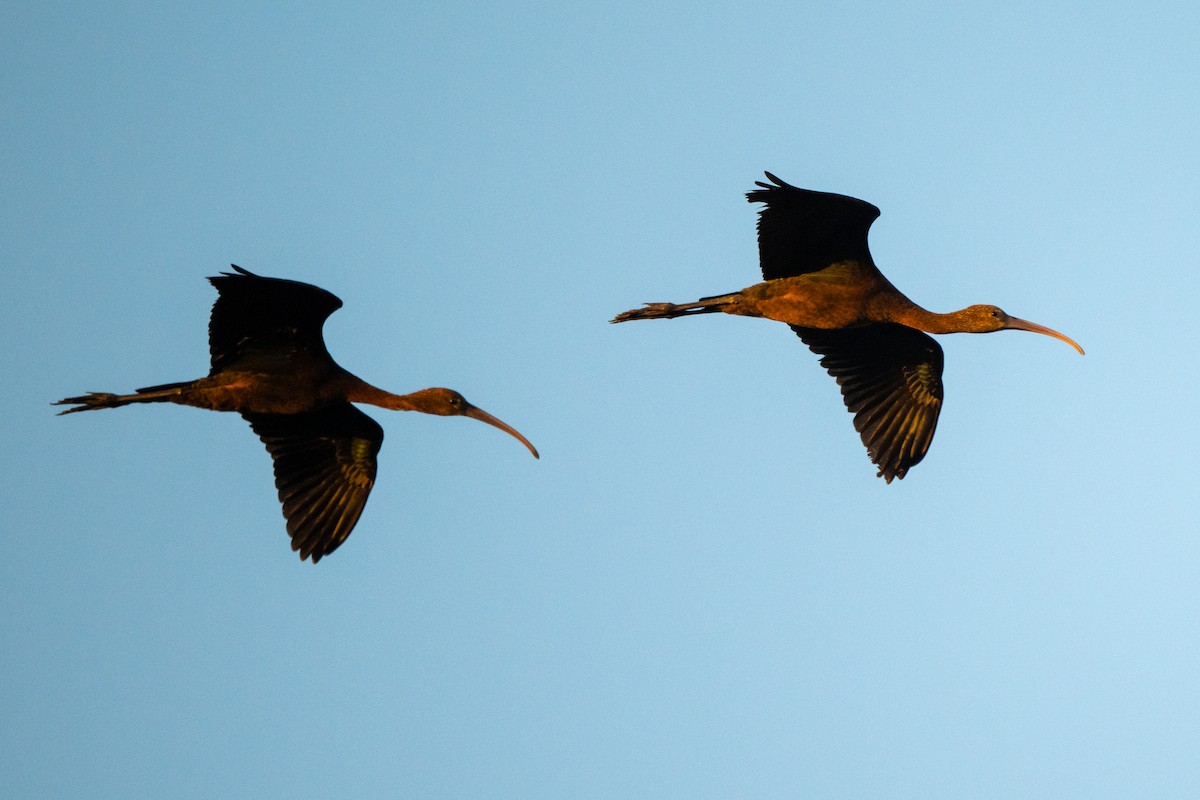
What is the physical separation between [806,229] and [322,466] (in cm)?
541

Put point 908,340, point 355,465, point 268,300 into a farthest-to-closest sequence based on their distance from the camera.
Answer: point 908,340, point 355,465, point 268,300

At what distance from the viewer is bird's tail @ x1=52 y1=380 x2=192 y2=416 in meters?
18.1

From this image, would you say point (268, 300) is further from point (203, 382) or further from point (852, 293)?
point (852, 293)

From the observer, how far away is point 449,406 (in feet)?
62.1

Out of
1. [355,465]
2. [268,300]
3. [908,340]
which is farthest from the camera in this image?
[908,340]

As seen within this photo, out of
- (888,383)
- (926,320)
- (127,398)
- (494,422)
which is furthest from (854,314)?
(127,398)

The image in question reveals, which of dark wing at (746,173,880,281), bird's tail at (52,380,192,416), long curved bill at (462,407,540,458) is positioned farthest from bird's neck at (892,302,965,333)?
bird's tail at (52,380,192,416)

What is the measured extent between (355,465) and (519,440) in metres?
1.66

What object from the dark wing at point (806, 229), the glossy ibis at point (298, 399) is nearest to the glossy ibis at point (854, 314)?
the dark wing at point (806, 229)

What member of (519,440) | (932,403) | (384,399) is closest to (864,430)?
(932,403)

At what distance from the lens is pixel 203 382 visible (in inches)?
712

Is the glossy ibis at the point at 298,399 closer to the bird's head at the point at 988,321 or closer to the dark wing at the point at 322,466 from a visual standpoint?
the dark wing at the point at 322,466

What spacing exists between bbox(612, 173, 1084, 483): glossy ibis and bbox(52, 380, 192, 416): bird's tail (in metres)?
4.92

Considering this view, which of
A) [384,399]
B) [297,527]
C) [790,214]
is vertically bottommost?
[297,527]
